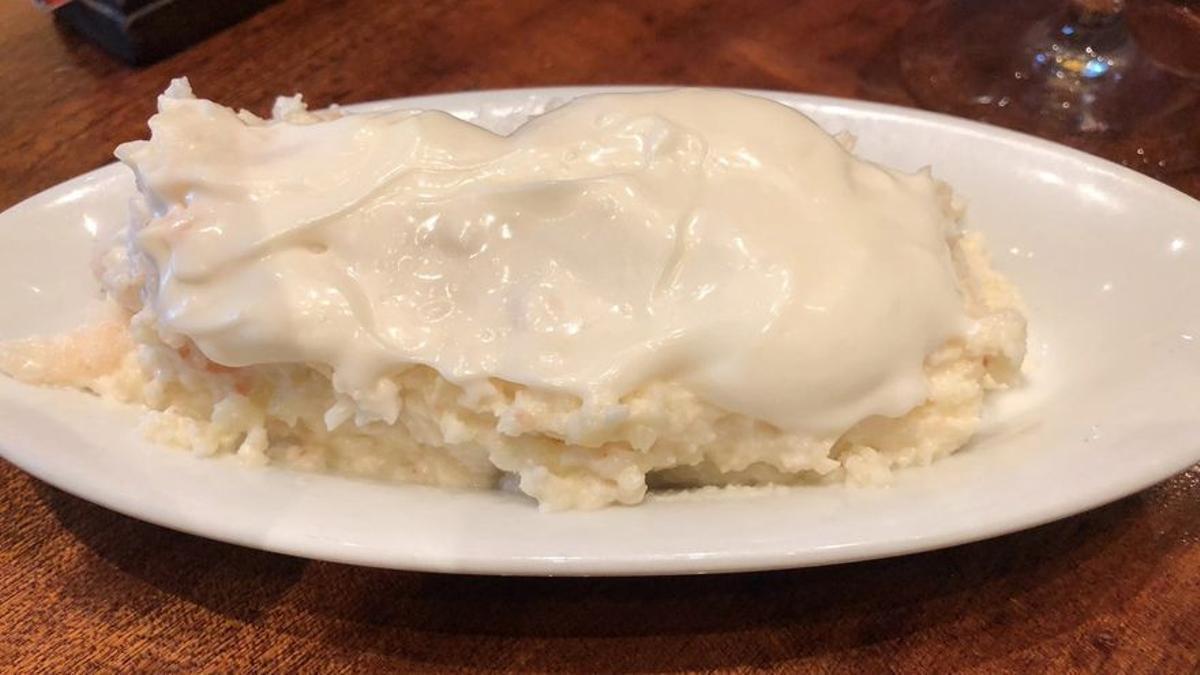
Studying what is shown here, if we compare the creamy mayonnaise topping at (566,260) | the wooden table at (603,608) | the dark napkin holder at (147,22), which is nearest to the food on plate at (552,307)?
the creamy mayonnaise topping at (566,260)

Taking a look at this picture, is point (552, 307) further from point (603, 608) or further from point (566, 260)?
point (603, 608)

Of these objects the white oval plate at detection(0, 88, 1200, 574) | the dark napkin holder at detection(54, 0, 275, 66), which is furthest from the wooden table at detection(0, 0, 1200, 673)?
the dark napkin holder at detection(54, 0, 275, 66)

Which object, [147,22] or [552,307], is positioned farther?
[147,22]

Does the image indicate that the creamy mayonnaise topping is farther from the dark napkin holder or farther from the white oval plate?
the dark napkin holder

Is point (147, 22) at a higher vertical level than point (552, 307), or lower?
lower

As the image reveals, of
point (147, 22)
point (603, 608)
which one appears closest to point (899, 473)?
point (603, 608)

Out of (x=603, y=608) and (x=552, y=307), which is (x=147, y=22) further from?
(x=603, y=608)

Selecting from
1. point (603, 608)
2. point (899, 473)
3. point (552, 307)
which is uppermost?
point (552, 307)

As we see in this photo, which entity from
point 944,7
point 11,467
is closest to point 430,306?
point 11,467
